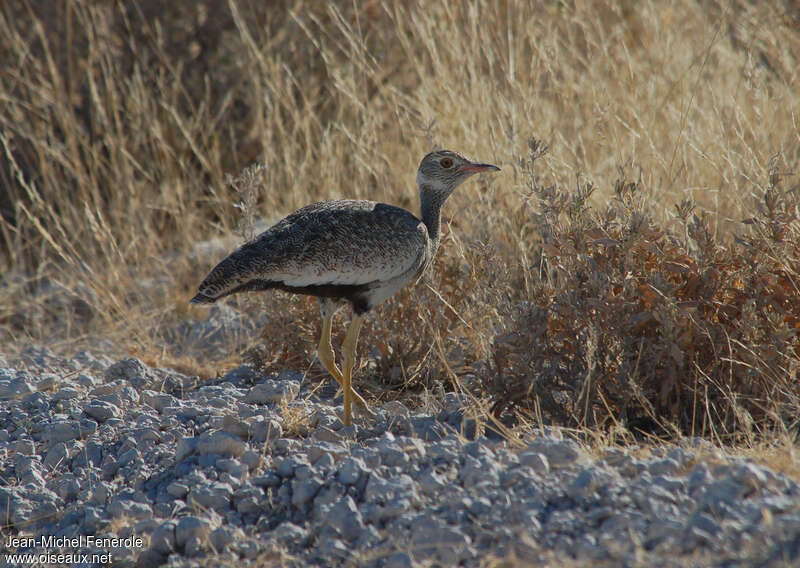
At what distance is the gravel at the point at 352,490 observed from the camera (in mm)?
2566

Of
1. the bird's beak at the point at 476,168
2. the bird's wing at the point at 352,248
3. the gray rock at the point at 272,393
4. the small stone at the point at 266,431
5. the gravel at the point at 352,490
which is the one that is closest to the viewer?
the gravel at the point at 352,490

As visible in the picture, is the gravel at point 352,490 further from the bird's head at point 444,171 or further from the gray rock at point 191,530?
the bird's head at point 444,171

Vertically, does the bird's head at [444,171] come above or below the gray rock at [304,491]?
above

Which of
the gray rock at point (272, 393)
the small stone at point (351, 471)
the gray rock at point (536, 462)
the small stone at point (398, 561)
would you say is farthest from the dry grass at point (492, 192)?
the small stone at point (398, 561)

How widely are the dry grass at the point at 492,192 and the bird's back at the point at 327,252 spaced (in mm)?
420

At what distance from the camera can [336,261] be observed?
4043mm

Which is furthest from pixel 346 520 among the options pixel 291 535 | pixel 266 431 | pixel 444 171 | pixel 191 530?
pixel 444 171

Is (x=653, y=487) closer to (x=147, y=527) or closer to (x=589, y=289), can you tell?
(x=589, y=289)

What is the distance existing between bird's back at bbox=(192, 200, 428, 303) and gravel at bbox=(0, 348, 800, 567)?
62 cm

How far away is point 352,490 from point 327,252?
4.28ft

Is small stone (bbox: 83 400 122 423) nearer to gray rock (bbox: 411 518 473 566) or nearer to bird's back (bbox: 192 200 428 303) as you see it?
bird's back (bbox: 192 200 428 303)

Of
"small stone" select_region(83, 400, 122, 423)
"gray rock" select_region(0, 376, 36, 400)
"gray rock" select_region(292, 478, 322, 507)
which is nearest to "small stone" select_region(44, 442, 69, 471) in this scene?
"small stone" select_region(83, 400, 122, 423)

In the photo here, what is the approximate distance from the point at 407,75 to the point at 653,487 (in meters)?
5.45

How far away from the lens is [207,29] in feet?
25.4
